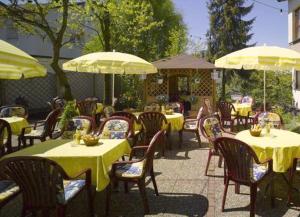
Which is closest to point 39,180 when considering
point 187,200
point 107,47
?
point 187,200

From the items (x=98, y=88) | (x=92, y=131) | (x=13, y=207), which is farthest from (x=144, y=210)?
(x=98, y=88)

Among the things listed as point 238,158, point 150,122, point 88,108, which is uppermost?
point 88,108

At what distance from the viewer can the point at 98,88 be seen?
1044 inches

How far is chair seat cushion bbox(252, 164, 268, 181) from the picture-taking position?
5075 millimetres

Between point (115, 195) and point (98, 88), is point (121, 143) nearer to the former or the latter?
point (115, 195)

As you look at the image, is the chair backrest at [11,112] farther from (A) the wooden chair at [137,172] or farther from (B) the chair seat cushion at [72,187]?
(B) the chair seat cushion at [72,187]

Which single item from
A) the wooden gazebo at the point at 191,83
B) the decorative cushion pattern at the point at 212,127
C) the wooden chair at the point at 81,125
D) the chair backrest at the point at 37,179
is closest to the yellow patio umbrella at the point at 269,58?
the decorative cushion pattern at the point at 212,127

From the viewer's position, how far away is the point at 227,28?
3675cm

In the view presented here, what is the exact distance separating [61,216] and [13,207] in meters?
1.54

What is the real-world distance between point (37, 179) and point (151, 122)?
500 centimetres

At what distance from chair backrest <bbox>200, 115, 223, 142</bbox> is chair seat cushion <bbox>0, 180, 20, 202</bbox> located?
138 inches

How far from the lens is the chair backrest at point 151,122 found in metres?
8.93

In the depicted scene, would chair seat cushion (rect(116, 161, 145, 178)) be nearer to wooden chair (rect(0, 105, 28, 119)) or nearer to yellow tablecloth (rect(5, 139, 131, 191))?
yellow tablecloth (rect(5, 139, 131, 191))

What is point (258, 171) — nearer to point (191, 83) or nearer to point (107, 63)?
point (107, 63)
